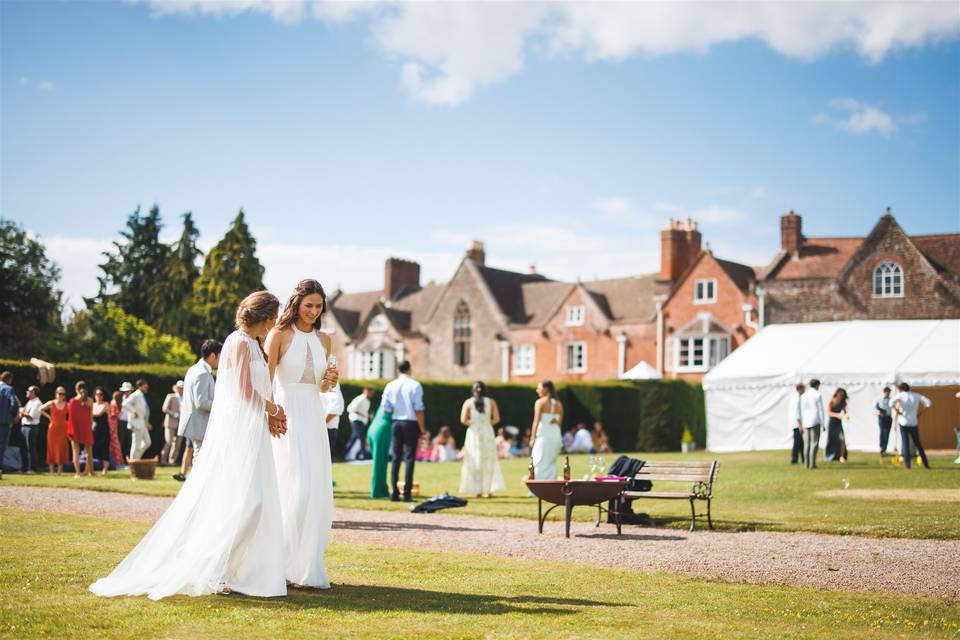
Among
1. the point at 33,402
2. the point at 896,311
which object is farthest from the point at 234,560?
the point at 896,311

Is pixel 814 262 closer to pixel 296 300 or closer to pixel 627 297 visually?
pixel 627 297

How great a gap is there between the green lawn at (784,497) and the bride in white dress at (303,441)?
6.95 meters

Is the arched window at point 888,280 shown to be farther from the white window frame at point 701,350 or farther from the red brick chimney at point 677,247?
the red brick chimney at point 677,247

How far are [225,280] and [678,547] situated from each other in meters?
50.2

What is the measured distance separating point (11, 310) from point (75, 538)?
3742cm

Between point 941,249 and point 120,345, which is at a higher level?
point 941,249

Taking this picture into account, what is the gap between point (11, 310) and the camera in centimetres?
4388

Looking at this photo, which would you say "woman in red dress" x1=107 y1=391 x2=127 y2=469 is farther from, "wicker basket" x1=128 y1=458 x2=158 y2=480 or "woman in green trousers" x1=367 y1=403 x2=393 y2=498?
"woman in green trousers" x1=367 y1=403 x2=393 y2=498

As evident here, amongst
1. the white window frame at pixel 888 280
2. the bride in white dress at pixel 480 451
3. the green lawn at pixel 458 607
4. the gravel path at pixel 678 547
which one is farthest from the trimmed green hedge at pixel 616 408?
the green lawn at pixel 458 607

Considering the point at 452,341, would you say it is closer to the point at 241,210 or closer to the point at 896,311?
the point at 241,210

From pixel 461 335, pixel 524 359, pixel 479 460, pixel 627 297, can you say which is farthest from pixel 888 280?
pixel 479 460

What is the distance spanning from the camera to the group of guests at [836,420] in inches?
887

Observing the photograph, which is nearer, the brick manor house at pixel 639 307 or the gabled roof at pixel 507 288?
the brick manor house at pixel 639 307

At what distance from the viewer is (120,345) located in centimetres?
5297
